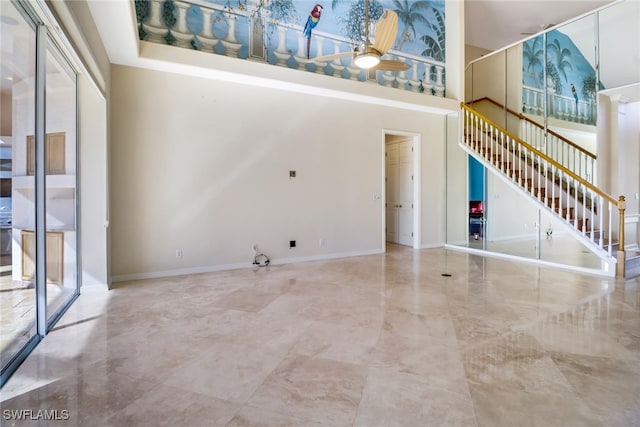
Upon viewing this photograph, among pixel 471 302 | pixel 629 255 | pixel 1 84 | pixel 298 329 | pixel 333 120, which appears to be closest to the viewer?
pixel 1 84

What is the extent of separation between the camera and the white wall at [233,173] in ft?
15.4

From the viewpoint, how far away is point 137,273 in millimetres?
4742

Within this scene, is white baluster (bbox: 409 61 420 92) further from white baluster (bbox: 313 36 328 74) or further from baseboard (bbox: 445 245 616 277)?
baseboard (bbox: 445 245 616 277)

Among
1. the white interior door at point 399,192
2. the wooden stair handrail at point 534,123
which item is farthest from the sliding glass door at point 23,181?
the wooden stair handrail at point 534,123

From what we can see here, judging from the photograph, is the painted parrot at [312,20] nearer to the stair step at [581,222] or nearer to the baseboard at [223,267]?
the baseboard at [223,267]

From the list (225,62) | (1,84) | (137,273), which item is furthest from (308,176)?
(1,84)

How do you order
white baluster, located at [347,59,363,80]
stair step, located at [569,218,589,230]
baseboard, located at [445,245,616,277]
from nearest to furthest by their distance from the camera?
baseboard, located at [445,245,616,277] → stair step, located at [569,218,589,230] → white baluster, located at [347,59,363,80]

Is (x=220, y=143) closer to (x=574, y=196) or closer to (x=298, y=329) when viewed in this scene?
(x=298, y=329)

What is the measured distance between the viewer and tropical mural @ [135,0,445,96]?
4.86 meters

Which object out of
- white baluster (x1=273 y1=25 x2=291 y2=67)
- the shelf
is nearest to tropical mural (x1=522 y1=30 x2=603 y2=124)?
white baluster (x1=273 y1=25 x2=291 y2=67)

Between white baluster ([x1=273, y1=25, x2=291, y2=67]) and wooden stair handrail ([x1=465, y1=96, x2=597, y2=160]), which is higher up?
white baluster ([x1=273, y1=25, x2=291, y2=67])

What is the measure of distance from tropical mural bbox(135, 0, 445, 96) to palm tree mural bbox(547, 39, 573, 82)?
2.04m

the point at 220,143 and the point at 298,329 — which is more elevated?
the point at 220,143

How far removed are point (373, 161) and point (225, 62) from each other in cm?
328
